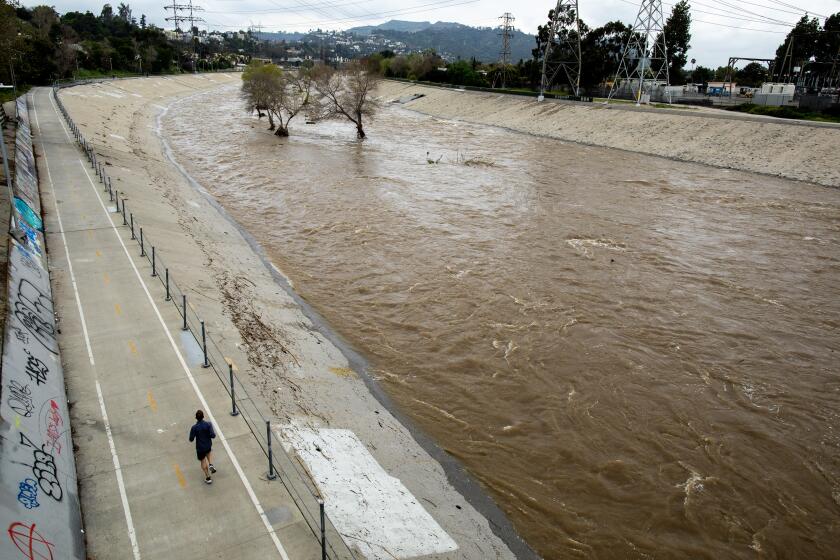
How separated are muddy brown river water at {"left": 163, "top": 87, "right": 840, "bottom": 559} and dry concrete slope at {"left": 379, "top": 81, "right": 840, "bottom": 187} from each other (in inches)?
142

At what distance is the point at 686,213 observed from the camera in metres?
36.6

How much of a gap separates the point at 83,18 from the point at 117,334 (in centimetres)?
18805

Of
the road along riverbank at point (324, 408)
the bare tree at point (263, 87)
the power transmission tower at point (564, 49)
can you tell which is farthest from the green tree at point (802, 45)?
the road along riverbank at point (324, 408)

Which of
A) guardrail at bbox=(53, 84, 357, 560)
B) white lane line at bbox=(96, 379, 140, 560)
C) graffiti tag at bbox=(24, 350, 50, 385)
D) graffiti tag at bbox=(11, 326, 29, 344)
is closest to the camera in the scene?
white lane line at bbox=(96, 379, 140, 560)

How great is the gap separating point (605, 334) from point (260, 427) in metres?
12.8

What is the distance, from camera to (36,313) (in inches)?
618

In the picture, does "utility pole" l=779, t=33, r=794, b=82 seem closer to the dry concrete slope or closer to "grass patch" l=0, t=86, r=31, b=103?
the dry concrete slope

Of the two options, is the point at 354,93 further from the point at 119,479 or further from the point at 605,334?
the point at 119,479

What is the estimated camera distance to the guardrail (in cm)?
1038

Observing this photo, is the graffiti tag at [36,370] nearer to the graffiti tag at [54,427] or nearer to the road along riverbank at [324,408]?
the graffiti tag at [54,427]

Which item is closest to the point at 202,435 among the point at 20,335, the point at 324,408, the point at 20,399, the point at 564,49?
the point at 20,399

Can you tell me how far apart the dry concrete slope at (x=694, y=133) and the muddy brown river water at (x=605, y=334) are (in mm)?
3606

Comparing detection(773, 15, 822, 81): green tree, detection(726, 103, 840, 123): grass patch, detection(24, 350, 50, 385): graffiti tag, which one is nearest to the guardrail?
detection(24, 350, 50, 385): graffiti tag

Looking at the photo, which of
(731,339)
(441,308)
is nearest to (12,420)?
(441,308)
